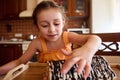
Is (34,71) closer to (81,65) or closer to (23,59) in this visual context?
(23,59)

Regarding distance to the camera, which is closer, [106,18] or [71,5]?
[106,18]

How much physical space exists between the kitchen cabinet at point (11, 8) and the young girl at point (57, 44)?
295cm

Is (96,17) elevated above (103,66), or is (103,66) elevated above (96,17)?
(96,17)

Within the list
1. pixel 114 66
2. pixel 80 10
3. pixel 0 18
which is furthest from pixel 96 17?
pixel 114 66

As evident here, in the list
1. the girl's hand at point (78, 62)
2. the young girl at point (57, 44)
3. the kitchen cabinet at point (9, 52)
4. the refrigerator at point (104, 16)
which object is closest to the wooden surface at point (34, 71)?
the young girl at point (57, 44)

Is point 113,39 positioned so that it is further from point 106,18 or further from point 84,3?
point 84,3

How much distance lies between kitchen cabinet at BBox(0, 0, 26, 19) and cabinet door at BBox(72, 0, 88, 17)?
1002mm

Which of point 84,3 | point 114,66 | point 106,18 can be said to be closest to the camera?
point 114,66

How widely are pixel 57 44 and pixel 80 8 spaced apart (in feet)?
8.76

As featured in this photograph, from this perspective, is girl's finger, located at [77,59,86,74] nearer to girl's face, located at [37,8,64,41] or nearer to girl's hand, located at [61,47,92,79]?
girl's hand, located at [61,47,92,79]

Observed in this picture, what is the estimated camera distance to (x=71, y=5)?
133 inches

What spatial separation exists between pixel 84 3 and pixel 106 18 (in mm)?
539

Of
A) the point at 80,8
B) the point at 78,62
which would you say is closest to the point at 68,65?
the point at 78,62

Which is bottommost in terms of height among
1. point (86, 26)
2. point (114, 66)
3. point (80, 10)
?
point (114, 66)
